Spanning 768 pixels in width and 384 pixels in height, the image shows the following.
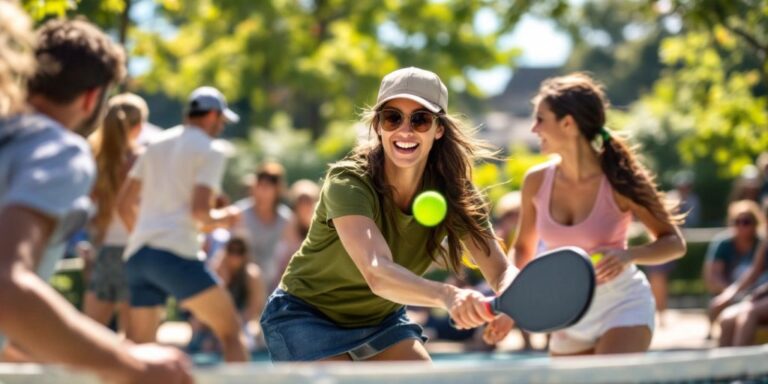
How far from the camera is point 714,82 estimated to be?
1513 centimetres

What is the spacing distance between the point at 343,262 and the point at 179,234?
2987mm

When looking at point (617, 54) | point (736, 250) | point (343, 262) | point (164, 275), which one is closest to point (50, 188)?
point (343, 262)

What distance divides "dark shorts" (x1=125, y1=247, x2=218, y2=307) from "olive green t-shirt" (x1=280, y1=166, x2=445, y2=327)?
2601 mm

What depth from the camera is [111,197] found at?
27.8ft

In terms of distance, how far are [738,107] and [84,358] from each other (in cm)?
1189

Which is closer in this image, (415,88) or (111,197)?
(415,88)

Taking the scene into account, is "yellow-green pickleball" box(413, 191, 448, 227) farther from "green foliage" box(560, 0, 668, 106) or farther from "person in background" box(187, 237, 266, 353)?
"green foliage" box(560, 0, 668, 106)

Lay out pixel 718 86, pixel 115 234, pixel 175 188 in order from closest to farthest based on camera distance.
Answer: pixel 175 188 → pixel 115 234 → pixel 718 86

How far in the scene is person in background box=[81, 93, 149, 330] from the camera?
326 inches

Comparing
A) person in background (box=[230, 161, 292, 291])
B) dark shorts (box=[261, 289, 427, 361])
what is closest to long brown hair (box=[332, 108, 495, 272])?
dark shorts (box=[261, 289, 427, 361])

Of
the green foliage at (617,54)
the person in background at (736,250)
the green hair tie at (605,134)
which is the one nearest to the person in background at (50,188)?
the green hair tie at (605,134)

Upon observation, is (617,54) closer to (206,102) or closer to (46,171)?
(206,102)

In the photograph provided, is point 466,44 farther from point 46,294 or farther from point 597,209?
point 46,294

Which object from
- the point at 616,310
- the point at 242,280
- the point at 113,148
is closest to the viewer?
the point at 616,310
